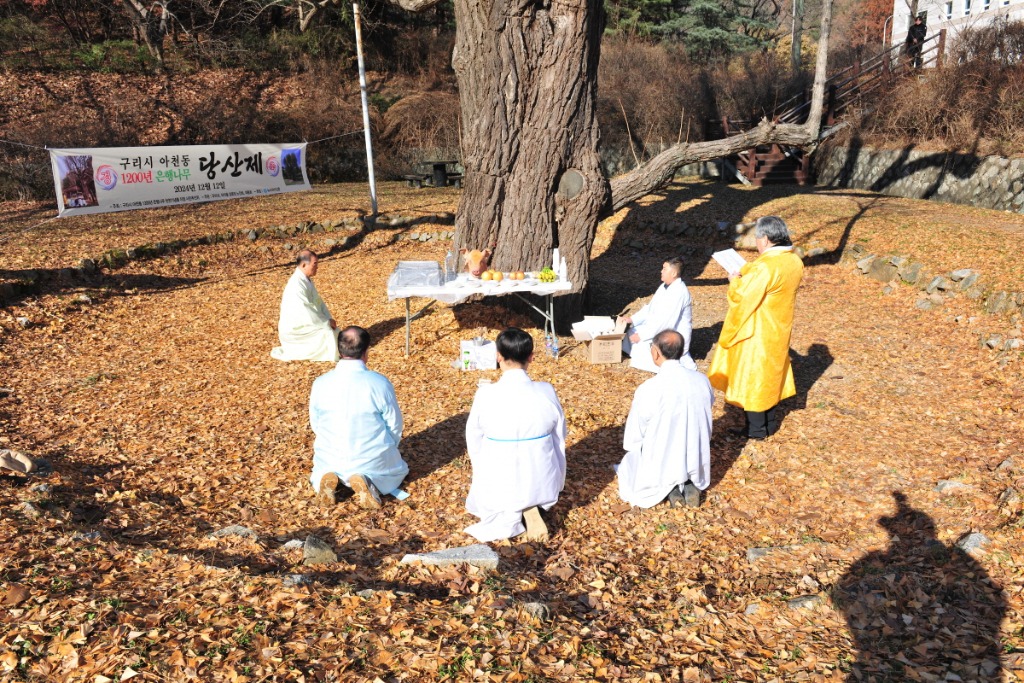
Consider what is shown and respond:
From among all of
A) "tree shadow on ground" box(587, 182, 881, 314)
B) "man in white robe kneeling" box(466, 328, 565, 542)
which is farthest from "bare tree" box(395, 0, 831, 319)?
"man in white robe kneeling" box(466, 328, 565, 542)

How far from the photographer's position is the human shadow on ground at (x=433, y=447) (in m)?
6.14

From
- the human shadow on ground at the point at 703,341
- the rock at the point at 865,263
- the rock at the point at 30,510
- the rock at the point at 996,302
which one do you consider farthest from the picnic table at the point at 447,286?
the rock at the point at 865,263

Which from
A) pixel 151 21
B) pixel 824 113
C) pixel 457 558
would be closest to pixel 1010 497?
pixel 457 558

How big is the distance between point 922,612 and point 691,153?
9.06 metres

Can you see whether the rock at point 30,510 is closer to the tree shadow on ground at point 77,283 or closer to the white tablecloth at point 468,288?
the white tablecloth at point 468,288

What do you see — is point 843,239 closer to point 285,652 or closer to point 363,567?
point 363,567

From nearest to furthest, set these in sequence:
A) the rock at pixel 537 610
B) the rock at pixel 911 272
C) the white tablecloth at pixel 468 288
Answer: the rock at pixel 537 610, the white tablecloth at pixel 468 288, the rock at pixel 911 272

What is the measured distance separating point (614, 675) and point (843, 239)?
39.8 feet

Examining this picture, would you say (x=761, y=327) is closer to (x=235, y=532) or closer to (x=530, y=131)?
(x=530, y=131)

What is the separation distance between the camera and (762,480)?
5.95m

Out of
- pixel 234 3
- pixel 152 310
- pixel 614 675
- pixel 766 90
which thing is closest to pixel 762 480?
pixel 614 675

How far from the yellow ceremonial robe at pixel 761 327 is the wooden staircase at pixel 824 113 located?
15.1 meters

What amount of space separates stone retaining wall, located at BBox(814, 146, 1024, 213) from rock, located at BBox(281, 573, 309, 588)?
55.6 feet

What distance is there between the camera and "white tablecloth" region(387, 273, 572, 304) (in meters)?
8.20
